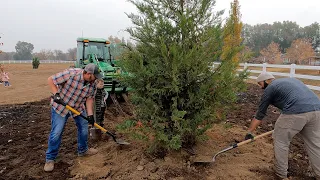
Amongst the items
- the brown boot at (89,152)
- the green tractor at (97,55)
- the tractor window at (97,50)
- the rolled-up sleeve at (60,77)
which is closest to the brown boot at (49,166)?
the brown boot at (89,152)

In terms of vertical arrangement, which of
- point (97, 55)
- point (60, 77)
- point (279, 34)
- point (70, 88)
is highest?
point (279, 34)

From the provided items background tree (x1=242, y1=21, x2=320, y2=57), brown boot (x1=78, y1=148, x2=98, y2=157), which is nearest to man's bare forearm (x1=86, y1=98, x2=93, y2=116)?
brown boot (x1=78, y1=148, x2=98, y2=157)

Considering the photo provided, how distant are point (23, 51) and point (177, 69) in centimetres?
11406

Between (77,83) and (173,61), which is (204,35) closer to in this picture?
(173,61)

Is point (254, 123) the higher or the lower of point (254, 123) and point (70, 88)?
the lower

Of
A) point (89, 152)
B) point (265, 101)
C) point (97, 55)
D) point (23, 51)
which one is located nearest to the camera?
point (265, 101)

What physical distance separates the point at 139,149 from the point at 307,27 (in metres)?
72.7

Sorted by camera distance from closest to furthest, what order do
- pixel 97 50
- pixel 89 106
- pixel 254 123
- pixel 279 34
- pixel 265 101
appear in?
pixel 265 101 → pixel 254 123 → pixel 89 106 → pixel 97 50 → pixel 279 34

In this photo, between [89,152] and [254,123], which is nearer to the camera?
[254,123]

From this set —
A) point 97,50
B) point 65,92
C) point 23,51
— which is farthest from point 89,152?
point 23,51

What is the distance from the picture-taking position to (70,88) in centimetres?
425

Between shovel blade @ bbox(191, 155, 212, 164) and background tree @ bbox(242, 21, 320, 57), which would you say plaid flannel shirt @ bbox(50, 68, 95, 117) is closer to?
shovel blade @ bbox(191, 155, 212, 164)

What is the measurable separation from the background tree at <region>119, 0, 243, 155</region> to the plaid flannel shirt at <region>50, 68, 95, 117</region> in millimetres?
870

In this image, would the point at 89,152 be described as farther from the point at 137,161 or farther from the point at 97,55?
the point at 97,55
